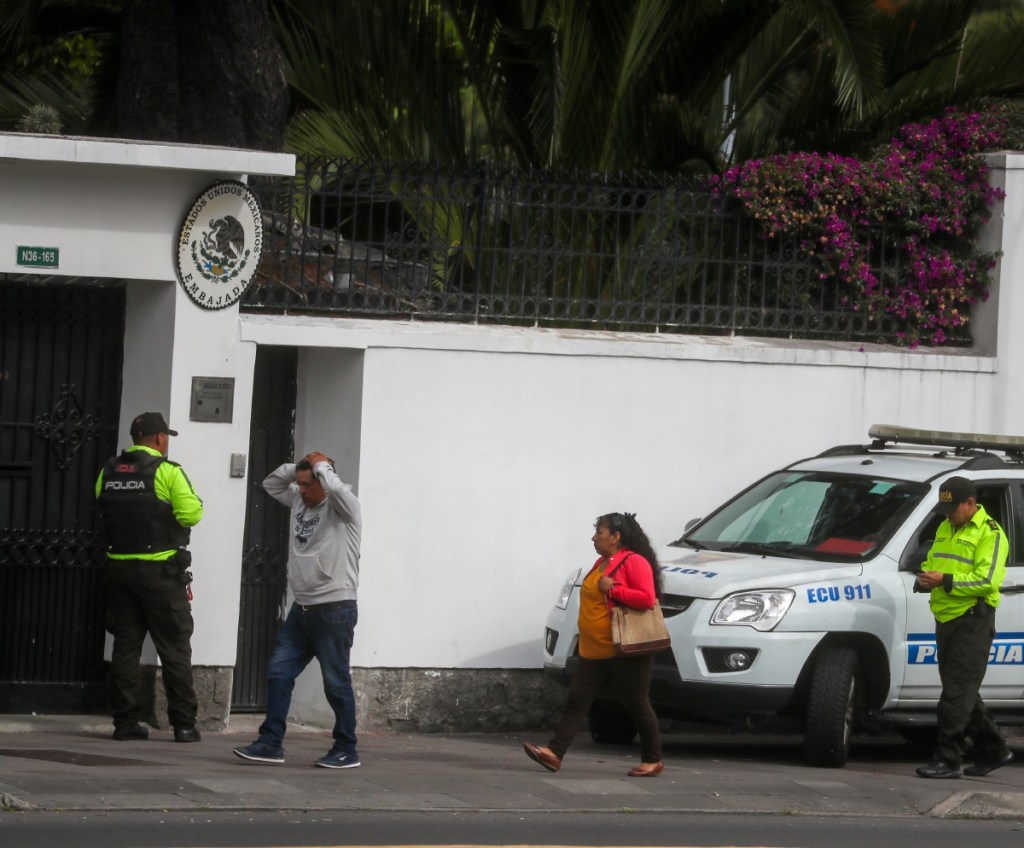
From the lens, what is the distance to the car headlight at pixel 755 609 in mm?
10305

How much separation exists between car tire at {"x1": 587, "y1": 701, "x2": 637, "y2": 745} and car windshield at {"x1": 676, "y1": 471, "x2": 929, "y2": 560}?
118cm

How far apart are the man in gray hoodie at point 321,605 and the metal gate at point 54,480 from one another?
231cm

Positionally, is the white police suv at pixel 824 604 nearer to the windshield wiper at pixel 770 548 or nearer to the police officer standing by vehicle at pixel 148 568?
the windshield wiper at pixel 770 548

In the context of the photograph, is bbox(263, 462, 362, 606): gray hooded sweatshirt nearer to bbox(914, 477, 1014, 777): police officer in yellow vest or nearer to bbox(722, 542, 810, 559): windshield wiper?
bbox(722, 542, 810, 559): windshield wiper

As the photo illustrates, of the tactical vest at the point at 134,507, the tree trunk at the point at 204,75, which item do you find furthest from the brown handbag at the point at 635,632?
the tree trunk at the point at 204,75

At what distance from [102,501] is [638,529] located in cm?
309

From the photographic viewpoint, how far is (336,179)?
1185 centimetres

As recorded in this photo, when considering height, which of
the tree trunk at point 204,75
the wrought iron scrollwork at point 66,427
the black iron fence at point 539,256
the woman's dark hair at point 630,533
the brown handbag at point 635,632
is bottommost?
the brown handbag at point 635,632

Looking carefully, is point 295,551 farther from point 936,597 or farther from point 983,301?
point 983,301

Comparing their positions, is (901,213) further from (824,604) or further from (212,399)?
(212,399)

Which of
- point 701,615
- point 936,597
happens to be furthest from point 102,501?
point 936,597

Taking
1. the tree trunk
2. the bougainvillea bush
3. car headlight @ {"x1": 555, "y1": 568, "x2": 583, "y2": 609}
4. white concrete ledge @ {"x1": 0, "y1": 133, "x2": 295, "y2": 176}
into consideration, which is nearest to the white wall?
the bougainvillea bush

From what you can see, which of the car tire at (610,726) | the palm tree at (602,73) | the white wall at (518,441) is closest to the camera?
the car tire at (610,726)

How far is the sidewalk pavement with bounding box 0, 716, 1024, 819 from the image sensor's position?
852 centimetres
